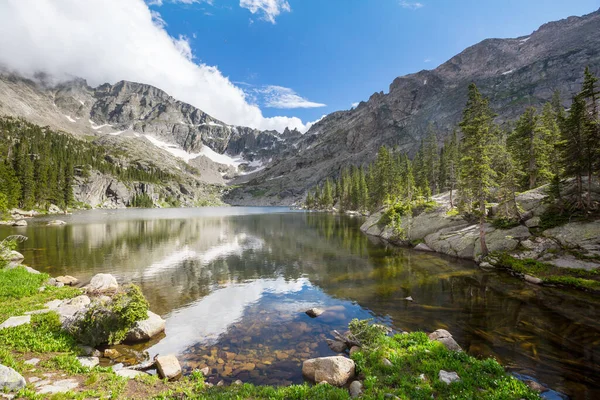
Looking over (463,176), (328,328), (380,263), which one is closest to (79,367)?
(328,328)

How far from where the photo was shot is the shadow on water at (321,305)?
14.0 meters

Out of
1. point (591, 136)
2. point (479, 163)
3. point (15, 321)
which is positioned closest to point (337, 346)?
point (15, 321)

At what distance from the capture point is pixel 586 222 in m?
28.2

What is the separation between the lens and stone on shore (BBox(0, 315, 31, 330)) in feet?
44.3

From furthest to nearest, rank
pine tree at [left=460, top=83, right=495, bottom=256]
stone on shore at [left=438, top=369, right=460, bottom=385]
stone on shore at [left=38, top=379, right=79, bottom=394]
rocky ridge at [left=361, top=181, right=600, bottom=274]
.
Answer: pine tree at [left=460, top=83, right=495, bottom=256], rocky ridge at [left=361, top=181, right=600, bottom=274], stone on shore at [left=438, top=369, right=460, bottom=385], stone on shore at [left=38, top=379, right=79, bottom=394]

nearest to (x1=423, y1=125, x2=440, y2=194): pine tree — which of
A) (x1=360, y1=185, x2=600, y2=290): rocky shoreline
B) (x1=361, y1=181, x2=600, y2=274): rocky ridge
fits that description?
(x1=361, y1=181, x2=600, y2=274): rocky ridge

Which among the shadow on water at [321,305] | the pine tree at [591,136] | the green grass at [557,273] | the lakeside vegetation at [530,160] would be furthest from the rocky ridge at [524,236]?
the shadow on water at [321,305]

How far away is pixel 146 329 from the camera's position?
16.2 metres

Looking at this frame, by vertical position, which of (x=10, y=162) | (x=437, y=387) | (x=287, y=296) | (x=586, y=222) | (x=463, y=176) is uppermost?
(x=10, y=162)

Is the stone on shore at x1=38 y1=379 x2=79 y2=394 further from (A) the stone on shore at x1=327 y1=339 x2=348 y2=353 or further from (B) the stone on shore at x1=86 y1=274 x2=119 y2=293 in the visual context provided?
(B) the stone on shore at x1=86 y1=274 x2=119 y2=293

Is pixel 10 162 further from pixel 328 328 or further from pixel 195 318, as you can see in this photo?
pixel 328 328

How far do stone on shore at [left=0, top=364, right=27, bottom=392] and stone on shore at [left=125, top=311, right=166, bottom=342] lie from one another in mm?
7347

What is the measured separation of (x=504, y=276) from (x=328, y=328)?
22.5 m

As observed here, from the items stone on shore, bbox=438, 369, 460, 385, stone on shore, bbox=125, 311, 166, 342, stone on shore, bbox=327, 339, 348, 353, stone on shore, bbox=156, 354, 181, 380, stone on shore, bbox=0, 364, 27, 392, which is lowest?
stone on shore, bbox=327, 339, 348, 353
